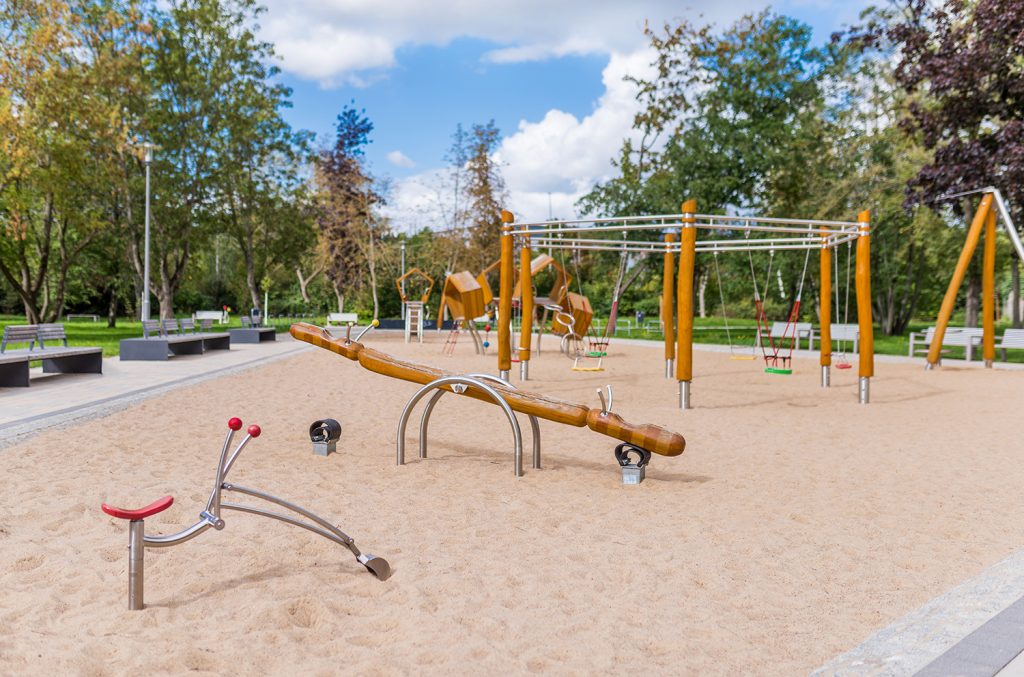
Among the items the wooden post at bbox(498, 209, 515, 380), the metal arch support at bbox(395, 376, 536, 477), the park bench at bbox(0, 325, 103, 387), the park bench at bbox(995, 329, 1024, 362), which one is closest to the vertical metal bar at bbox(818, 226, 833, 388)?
the wooden post at bbox(498, 209, 515, 380)

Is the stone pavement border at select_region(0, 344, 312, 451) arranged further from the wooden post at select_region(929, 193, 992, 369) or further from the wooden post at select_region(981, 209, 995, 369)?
the wooden post at select_region(981, 209, 995, 369)

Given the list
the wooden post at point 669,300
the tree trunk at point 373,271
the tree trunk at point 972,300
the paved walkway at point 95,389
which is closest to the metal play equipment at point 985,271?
the tree trunk at point 972,300

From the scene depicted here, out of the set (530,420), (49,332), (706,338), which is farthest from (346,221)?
(530,420)

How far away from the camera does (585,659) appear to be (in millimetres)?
2750

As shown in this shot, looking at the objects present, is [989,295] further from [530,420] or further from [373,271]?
[373,271]

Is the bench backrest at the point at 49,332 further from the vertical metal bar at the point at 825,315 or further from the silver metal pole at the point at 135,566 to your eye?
the vertical metal bar at the point at 825,315

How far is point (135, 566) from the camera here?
10.0 ft

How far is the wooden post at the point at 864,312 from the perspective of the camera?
33.0ft

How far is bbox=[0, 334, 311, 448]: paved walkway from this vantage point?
24.7 feet

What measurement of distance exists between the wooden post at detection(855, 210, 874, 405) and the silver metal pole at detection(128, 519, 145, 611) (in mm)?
9265

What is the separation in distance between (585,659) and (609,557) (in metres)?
1.14

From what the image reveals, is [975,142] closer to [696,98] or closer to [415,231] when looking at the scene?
[696,98]

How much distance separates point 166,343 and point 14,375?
4.33 metres

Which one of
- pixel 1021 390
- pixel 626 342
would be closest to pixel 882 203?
pixel 626 342
